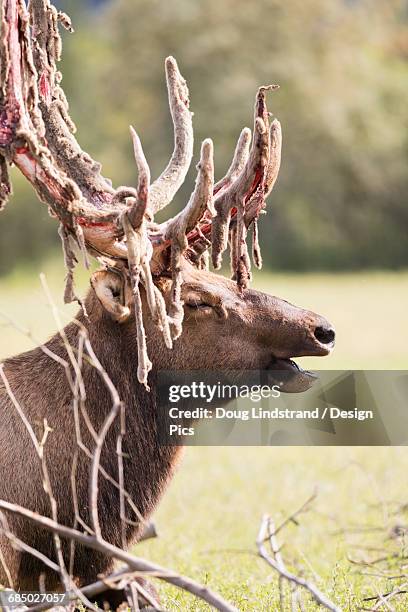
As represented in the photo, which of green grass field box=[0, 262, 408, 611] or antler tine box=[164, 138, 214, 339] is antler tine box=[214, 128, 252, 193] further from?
green grass field box=[0, 262, 408, 611]

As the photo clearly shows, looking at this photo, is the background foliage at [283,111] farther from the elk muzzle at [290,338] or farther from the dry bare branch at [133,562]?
the dry bare branch at [133,562]

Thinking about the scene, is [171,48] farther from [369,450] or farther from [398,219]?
[369,450]

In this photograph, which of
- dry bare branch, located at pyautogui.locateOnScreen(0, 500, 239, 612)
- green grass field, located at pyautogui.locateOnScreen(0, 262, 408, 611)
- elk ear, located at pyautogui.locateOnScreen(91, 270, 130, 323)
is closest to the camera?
dry bare branch, located at pyautogui.locateOnScreen(0, 500, 239, 612)

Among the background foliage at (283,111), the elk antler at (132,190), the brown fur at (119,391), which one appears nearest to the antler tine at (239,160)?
the elk antler at (132,190)

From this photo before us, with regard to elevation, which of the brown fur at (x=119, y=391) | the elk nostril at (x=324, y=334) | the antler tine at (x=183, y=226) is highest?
the antler tine at (x=183, y=226)

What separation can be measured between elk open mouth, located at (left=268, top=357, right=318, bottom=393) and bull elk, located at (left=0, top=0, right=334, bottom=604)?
0.01 m

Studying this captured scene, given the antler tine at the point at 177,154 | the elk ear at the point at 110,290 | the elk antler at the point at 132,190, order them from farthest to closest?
the antler tine at the point at 177,154
the elk ear at the point at 110,290
the elk antler at the point at 132,190

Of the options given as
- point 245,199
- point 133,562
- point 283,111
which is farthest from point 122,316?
point 283,111

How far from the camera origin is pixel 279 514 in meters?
9.05

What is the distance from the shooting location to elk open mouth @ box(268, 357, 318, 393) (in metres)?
5.72

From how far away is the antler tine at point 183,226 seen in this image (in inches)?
210

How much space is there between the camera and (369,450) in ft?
39.2

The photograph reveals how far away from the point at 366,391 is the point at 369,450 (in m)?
4.44

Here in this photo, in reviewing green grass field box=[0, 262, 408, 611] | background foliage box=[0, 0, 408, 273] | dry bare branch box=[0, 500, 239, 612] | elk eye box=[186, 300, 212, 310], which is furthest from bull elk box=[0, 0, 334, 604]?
background foliage box=[0, 0, 408, 273]
